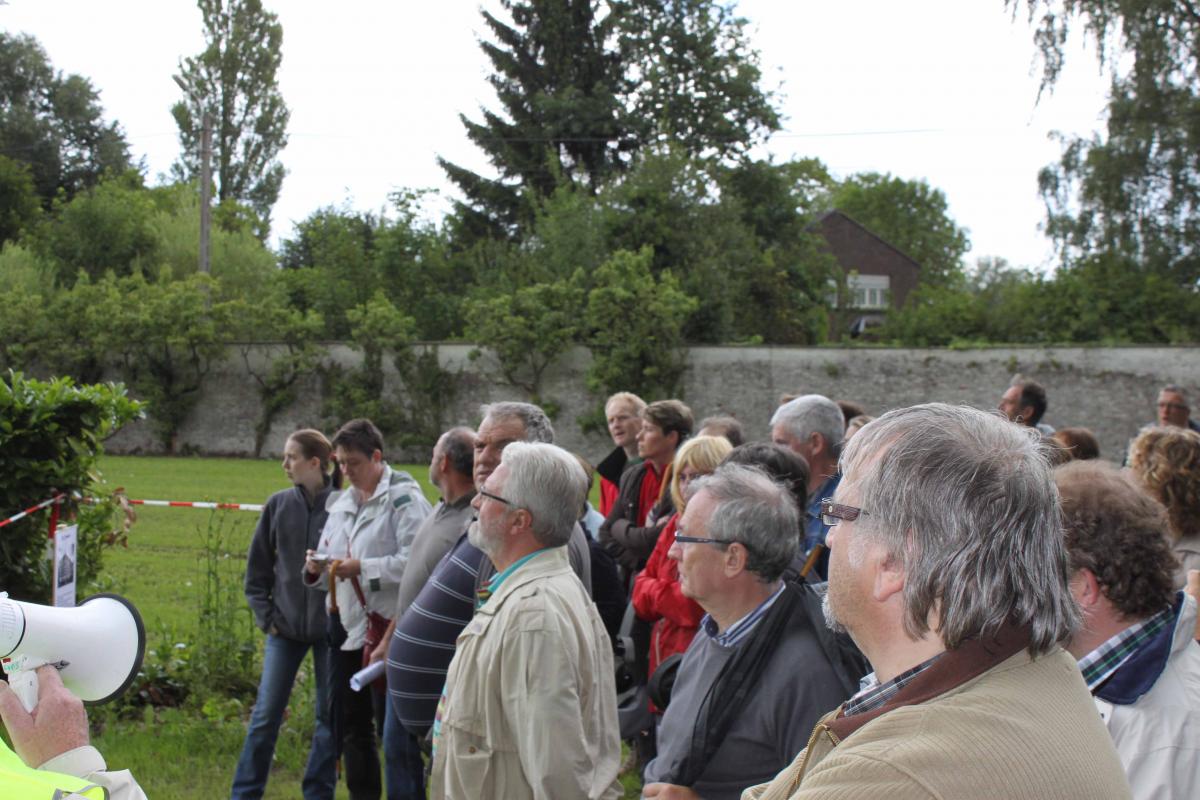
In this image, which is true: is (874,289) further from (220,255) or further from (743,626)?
(743,626)

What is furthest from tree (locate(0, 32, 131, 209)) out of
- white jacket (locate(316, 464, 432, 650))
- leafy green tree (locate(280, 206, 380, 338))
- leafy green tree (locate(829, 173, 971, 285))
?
white jacket (locate(316, 464, 432, 650))

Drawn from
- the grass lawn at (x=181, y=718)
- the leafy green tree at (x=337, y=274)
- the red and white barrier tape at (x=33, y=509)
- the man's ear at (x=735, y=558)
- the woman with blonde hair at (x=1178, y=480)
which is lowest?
the grass lawn at (x=181, y=718)

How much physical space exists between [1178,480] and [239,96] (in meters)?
55.5

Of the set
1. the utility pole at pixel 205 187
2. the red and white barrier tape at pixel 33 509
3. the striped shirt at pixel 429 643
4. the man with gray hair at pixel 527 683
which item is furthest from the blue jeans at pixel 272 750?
the utility pole at pixel 205 187

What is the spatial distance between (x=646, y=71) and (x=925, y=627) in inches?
1474

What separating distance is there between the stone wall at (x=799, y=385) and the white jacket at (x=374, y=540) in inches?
729

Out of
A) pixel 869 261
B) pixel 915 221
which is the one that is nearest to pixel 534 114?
pixel 869 261

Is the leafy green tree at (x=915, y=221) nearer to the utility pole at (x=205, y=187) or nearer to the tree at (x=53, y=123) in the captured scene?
the tree at (x=53, y=123)

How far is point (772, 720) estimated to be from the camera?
2799 millimetres

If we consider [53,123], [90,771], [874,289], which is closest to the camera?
[90,771]

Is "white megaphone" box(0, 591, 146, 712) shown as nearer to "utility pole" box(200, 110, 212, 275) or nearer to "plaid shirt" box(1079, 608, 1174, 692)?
"plaid shirt" box(1079, 608, 1174, 692)

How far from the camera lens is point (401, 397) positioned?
28031mm

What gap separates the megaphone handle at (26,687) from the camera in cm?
217

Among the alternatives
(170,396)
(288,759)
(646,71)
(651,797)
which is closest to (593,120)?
(646,71)
